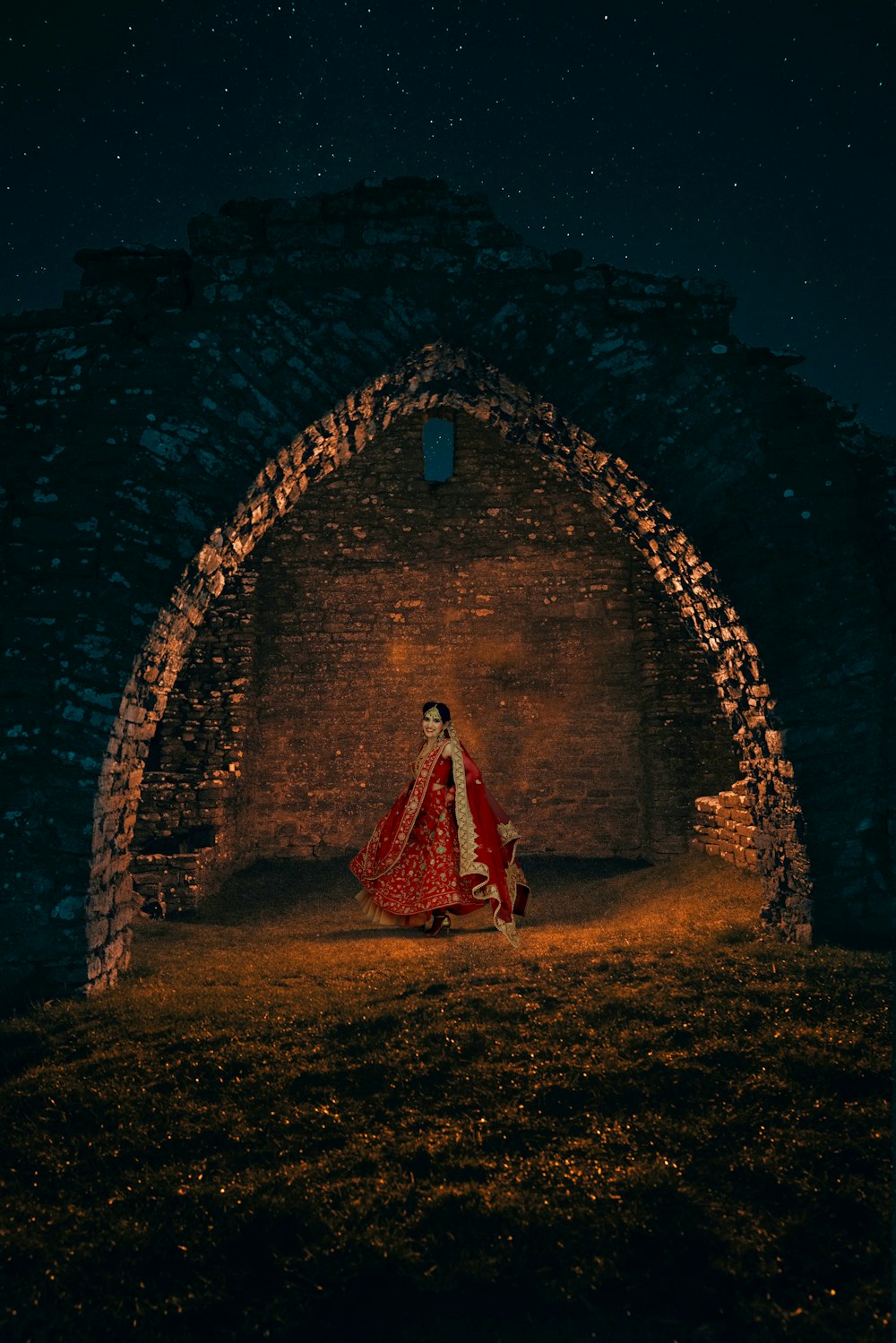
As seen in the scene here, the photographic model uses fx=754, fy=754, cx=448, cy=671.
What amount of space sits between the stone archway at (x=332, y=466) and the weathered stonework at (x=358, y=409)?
0.08ft

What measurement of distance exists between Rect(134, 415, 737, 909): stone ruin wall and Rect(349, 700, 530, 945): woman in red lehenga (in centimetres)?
338

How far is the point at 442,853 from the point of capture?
5.70m

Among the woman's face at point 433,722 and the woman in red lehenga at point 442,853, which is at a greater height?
the woman's face at point 433,722

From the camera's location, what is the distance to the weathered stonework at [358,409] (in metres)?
4.36

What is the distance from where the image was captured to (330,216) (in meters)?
4.64

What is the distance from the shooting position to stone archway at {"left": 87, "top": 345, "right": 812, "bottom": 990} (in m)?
4.41

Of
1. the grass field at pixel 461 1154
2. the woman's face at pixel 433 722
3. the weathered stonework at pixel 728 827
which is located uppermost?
the woman's face at pixel 433 722

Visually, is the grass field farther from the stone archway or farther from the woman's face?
the woman's face

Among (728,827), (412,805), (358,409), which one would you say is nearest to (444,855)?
(412,805)

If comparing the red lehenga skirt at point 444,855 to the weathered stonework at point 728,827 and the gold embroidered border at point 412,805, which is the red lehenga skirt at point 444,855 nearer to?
the gold embroidered border at point 412,805

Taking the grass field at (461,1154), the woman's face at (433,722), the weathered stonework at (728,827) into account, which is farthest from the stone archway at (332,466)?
the woman's face at (433,722)

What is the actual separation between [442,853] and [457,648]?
438 cm

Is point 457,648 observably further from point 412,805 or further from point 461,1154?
point 461,1154

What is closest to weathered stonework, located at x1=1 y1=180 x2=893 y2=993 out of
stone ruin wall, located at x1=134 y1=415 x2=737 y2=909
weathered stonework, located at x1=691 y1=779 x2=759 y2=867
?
weathered stonework, located at x1=691 y1=779 x2=759 y2=867
